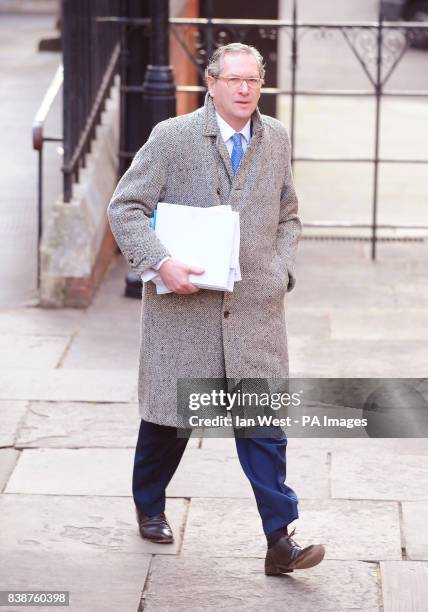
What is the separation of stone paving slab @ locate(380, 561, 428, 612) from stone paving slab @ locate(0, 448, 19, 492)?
5.73 ft

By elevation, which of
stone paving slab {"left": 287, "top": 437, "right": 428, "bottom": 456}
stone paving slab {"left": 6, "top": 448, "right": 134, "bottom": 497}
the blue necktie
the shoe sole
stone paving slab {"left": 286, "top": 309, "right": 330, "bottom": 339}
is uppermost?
the blue necktie

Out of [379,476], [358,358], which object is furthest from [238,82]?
[358,358]

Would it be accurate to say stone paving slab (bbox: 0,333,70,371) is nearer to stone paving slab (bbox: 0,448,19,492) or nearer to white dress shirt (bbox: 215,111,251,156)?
stone paving slab (bbox: 0,448,19,492)

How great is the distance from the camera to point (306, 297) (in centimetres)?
930

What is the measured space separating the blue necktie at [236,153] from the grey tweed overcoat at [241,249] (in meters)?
0.03

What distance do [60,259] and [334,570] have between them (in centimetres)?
405

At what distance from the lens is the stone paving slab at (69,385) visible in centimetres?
718

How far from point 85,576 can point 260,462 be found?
2.49ft

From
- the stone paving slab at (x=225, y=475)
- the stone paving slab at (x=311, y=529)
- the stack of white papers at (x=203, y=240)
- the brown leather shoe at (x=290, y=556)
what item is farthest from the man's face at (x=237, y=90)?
the stone paving slab at (x=225, y=475)

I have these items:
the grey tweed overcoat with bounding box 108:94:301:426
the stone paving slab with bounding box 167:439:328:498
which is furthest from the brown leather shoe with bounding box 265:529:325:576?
the stone paving slab with bounding box 167:439:328:498

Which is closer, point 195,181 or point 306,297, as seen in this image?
point 195,181

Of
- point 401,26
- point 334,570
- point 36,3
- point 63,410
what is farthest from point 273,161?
point 36,3

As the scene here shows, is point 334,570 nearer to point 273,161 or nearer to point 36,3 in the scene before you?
point 273,161

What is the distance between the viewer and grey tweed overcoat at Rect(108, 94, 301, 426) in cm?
505
